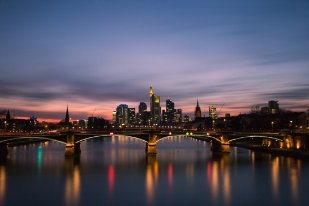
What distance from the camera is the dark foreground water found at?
34.5 metres

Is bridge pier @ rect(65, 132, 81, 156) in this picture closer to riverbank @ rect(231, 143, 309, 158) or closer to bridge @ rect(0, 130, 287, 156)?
bridge @ rect(0, 130, 287, 156)

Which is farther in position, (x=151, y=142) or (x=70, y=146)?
(x=151, y=142)

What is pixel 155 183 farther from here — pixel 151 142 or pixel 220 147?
pixel 220 147

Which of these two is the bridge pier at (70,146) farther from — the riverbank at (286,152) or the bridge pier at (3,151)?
the riverbank at (286,152)

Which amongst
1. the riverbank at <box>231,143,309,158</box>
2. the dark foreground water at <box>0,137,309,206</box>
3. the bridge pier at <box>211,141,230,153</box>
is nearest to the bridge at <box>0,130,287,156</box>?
the bridge pier at <box>211,141,230,153</box>

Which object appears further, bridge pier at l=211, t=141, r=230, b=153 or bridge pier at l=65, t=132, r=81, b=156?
bridge pier at l=211, t=141, r=230, b=153

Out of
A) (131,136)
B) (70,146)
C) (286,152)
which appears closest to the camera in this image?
(286,152)

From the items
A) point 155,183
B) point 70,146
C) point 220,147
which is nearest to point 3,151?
point 70,146

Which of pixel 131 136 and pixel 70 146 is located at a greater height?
pixel 131 136

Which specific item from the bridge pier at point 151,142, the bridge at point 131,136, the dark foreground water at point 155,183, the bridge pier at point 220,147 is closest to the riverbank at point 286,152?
the dark foreground water at point 155,183

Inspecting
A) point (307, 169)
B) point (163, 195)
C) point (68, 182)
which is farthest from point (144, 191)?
point (307, 169)

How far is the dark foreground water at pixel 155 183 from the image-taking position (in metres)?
A: 34.5

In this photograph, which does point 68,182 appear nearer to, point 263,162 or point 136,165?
point 136,165

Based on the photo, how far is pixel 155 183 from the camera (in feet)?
141
